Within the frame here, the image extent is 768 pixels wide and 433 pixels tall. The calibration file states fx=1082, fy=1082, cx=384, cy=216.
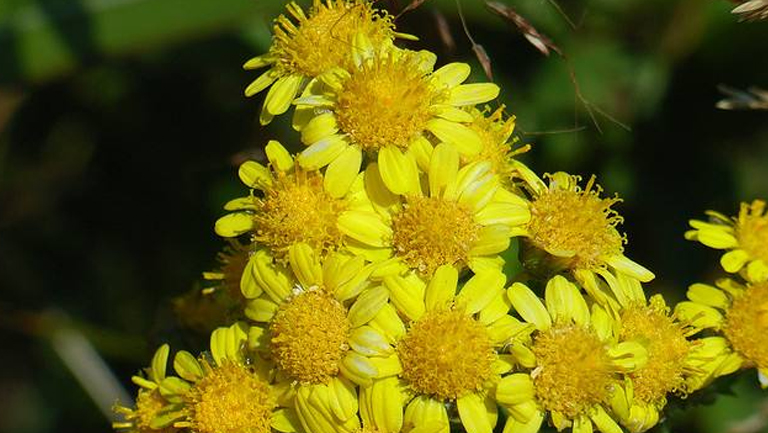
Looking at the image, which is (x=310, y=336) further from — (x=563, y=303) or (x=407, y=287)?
(x=563, y=303)

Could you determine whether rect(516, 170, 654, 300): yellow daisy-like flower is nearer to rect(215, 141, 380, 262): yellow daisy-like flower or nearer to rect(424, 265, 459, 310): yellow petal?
rect(424, 265, 459, 310): yellow petal

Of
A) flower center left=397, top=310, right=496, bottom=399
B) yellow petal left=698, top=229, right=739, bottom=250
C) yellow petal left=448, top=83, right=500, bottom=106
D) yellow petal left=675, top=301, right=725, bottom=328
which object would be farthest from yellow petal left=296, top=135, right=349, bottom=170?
yellow petal left=698, top=229, right=739, bottom=250

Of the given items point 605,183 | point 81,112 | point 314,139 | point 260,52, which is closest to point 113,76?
point 81,112

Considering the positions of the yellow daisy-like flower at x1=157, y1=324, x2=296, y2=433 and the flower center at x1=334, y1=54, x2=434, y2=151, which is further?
the flower center at x1=334, y1=54, x2=434, y2=151

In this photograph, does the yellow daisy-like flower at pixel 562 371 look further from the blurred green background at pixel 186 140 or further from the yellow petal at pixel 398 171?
the blurred green background at pixel 186 140

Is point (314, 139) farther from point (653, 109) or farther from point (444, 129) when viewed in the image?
point (653, 109)

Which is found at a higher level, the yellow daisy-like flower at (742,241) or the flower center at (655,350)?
the flower center at (655,350)

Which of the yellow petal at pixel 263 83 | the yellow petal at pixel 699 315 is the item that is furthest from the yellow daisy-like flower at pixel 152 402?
the yellow petal at pixel 699 315
